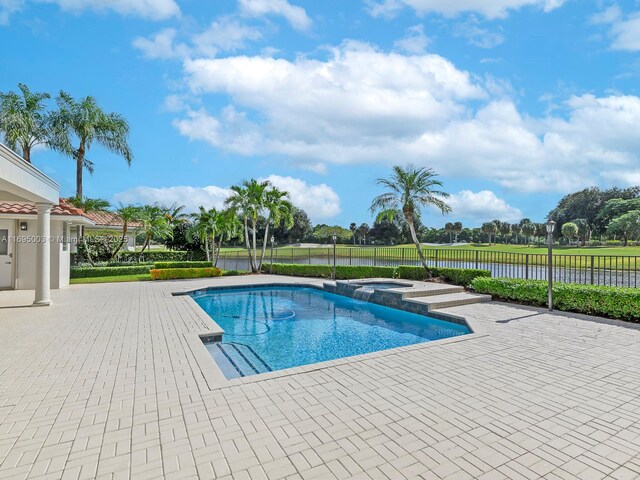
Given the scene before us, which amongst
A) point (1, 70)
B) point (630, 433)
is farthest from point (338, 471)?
point (1, 70)

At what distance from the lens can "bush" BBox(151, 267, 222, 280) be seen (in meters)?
16.8

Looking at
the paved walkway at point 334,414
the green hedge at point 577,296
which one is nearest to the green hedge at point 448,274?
the green hedge at point 577,296

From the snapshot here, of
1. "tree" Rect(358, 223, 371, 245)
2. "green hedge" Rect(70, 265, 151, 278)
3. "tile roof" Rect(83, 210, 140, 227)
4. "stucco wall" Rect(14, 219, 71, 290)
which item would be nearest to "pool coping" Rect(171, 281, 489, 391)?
"stucco wall" Rect(14, 219, 71, 290)

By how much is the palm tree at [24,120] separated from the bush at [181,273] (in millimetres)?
8817

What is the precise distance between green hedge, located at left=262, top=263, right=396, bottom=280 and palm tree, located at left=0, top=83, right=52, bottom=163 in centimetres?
1308

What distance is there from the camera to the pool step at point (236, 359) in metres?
5.41

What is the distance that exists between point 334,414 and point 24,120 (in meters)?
24.8

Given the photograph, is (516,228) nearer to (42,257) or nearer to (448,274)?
(448,274)

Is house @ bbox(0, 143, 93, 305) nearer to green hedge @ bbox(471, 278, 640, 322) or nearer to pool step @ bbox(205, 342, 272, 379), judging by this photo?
pool step @ bbox(205, 342, 272, 379)

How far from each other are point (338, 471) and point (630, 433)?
8.75ft

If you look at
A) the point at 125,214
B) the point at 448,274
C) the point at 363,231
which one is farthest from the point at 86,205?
the point at 363,231

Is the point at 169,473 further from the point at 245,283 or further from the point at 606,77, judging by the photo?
the point at 606,77

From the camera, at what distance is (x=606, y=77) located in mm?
10633

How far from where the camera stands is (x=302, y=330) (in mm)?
8320
